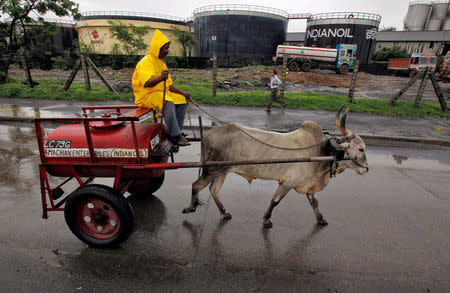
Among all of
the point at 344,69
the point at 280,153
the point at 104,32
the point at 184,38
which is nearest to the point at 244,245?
the point at 280,153

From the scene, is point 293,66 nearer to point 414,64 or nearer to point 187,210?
point 414,64

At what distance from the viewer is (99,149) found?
314cm

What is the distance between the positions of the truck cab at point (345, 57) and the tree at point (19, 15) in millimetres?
25832

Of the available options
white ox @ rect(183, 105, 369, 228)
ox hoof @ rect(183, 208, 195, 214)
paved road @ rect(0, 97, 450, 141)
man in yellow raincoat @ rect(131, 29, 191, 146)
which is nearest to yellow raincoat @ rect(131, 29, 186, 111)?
man in yellow raincoat @ rect(131, 29, 191, 146)

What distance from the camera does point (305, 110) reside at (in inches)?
443

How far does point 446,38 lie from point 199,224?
49.2 m

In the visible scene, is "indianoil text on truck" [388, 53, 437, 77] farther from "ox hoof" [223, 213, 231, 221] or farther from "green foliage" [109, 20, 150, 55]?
"ox hoof" [223, 213, 231, 221]

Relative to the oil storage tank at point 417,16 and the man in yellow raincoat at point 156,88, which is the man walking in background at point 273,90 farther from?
the oil storage tank at point 417,16

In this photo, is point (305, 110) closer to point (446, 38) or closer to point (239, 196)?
point (239, 196)

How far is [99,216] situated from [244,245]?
186 centimetres

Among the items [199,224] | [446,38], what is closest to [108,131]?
[199,224]

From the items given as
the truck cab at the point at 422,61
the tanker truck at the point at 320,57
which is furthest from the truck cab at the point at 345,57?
the truck cab at the point at 422,61

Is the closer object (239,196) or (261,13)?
(239,196)

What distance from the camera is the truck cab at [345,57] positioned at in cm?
2930
